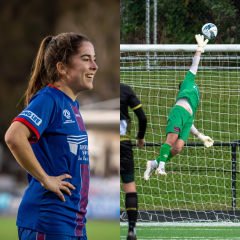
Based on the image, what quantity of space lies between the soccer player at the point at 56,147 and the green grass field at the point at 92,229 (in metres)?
0.68

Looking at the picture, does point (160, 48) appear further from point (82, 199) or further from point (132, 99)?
point (82, 199)

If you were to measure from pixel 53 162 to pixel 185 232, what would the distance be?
2339mm

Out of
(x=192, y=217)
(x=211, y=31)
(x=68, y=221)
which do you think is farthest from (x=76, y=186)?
(x=211, y=31)

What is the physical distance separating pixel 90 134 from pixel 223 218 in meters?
1.97

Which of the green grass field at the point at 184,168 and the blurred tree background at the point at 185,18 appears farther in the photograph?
the blurred tree background at the point at 185,18

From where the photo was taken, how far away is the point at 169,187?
4.76m

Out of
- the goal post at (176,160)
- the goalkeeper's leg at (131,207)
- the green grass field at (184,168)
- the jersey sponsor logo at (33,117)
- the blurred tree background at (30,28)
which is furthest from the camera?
the green grass field at (184,168)

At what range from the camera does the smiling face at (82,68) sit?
860mm

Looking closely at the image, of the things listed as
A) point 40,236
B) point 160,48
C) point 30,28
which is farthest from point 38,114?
point 160,48

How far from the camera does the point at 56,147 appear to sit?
2.67 feet

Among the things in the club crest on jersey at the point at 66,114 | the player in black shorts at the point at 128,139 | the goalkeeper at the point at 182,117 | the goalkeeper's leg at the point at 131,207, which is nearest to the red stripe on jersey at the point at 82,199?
the club crest on jersey at the point at 66,114

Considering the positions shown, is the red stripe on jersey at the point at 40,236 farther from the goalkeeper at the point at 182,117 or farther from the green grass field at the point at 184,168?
the green grass field at the point at 184,168

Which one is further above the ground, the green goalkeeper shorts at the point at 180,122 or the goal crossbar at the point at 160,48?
the goal crossbar at the point at 160,48

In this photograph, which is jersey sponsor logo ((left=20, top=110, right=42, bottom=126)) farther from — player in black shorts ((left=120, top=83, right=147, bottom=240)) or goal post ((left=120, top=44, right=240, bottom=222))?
goal post ((left=120, top=44, right=240, bottom=222))
